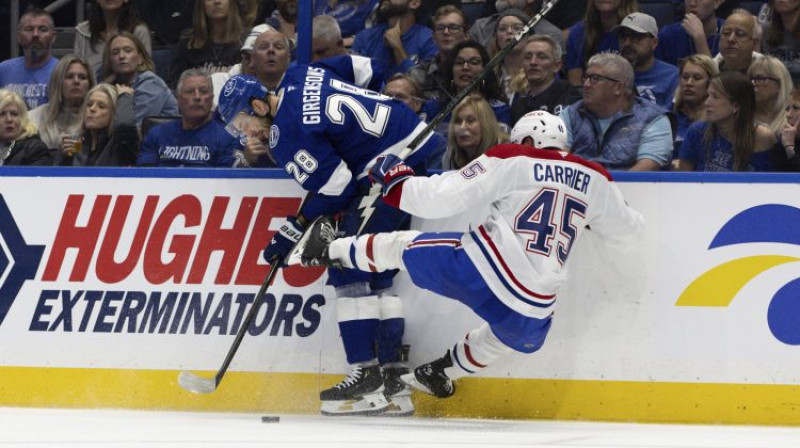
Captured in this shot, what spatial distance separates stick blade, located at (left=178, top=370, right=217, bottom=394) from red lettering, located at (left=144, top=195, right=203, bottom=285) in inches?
19.6

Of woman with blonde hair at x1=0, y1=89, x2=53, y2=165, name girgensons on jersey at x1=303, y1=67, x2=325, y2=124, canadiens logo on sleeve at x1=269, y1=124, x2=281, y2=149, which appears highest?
name girgensons on jersey at x1=303, y1=67, x2=325, y2=124

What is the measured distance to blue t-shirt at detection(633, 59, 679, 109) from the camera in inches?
245

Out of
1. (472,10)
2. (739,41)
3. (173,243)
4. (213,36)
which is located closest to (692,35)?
(739,41)

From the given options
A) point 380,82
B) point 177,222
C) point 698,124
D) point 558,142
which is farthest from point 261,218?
point 698,124

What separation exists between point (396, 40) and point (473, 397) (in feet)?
6.66

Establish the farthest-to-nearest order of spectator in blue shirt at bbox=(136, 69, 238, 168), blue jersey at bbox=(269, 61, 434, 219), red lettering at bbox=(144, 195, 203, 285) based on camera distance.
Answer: spectator in blue shirt at bbox=(136, 69, 238, 168) → red lettering at bbox=(144, 195, 203, 285) → blue jersey at bbox=(269, 61, 434, 219)

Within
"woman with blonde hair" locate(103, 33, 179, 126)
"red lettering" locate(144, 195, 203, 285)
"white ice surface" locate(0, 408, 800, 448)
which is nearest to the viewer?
"white ice surface" locate(0, 408, 800, 448)

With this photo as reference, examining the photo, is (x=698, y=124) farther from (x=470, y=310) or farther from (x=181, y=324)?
(x=181, y=324)

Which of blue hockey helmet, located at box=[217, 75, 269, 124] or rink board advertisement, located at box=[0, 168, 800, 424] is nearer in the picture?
rink board advertisement, located at box=[0, 168, 800, 424]

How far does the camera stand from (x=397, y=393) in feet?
17.8

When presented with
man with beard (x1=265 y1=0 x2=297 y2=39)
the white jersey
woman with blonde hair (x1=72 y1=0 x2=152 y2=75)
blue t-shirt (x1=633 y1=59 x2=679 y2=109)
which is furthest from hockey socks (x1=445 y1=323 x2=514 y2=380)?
woman with blonde hair (x1=72 y1=0 x2=152 y2=75)

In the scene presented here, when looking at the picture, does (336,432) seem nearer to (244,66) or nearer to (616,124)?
(616,124)

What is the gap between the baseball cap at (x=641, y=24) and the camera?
247 inches

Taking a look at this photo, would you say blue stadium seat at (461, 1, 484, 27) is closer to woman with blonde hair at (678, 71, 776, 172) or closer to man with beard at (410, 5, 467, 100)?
man with beard at (410, 5, 467, 100)
